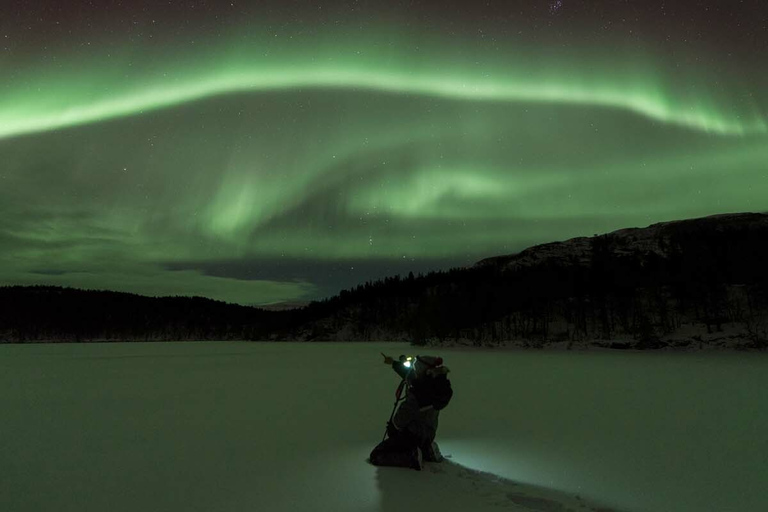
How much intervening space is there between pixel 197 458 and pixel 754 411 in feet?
56.3

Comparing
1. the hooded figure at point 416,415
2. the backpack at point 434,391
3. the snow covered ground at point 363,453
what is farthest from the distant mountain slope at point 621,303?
the backpack at point 434,391

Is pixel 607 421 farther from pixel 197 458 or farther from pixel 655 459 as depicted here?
pixel 197 458

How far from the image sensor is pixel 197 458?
10.6 metres

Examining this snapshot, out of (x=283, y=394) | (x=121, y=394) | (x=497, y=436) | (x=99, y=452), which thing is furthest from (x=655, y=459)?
(x=121, y=394)

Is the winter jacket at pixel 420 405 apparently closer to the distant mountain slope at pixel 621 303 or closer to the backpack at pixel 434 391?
the backpack at pixel 434 391

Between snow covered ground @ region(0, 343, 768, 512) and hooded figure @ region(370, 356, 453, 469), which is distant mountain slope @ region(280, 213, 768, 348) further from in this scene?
hooded figure @ region(370, 356, 453, 469)

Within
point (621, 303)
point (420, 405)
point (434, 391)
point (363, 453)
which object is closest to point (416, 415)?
point (420, 405)

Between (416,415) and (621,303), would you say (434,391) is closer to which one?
(416,415)

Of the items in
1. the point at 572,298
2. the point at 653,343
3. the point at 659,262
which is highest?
the point at 659,262

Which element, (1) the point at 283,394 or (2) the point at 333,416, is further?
(1) the point at 283,394

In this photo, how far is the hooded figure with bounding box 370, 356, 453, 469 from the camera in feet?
29.1

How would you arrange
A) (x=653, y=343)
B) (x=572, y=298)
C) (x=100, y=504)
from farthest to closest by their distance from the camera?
(x=572, y=298), (x=653, y=343), (x=100, y=504)

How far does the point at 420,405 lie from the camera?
8.94 m

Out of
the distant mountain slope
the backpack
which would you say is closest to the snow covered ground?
the backpack
